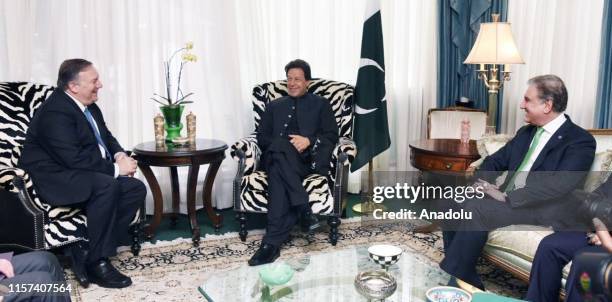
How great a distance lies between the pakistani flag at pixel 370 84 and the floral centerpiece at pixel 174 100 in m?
1.20

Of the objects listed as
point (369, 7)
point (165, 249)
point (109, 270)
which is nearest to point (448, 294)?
point (109, 270)

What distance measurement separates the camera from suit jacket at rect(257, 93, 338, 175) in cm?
351

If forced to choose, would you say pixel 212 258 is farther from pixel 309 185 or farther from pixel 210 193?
pixel 309 185

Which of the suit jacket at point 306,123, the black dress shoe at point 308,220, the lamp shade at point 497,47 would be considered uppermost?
the lamp shade at point 497,47

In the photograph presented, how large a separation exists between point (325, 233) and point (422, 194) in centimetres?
118

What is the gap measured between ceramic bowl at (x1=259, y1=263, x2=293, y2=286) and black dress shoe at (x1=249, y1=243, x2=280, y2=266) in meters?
1.07

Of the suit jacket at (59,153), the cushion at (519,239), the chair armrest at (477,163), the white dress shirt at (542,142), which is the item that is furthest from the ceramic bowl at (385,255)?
the suit jacket at (59,153)

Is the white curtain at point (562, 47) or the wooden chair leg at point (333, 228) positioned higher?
the white curtain at point (562, 47)

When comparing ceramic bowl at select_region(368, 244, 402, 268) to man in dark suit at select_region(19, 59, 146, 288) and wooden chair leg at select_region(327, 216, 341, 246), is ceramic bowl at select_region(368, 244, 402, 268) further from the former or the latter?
man in dark suit at select_region(19, 59, 146, 288)

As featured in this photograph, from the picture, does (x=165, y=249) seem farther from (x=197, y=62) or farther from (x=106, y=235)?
(x=197, y=62)

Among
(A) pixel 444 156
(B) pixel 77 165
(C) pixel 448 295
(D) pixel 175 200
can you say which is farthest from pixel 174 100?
(C) pixel 448 295

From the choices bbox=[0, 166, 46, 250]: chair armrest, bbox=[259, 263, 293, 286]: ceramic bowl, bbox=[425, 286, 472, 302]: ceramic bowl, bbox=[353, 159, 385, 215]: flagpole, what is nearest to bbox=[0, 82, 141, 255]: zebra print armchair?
bbox=[0, 166, 46, 250]: chair armrest

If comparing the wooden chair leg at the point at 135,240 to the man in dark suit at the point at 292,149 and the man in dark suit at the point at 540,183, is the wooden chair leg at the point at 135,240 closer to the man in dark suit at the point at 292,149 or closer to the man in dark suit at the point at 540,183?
the man in dark suit at the point at 292,149

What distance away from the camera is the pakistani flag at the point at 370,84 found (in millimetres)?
4008
